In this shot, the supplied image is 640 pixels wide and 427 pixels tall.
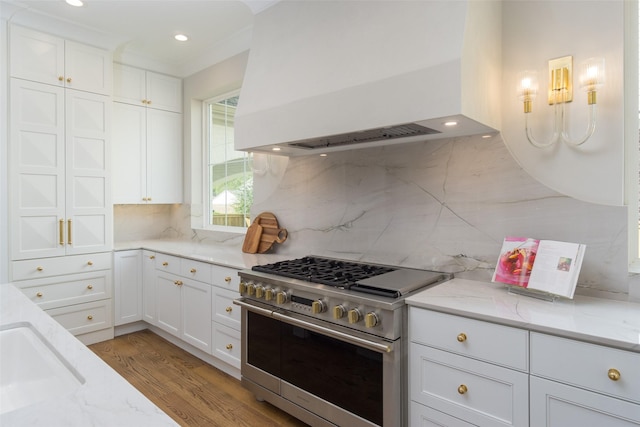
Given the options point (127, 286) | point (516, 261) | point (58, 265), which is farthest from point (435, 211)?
point (58, 265)

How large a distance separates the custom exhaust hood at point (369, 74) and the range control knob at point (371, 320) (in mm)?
896

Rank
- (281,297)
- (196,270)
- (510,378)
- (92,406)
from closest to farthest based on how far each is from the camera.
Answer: (92,406)
(510,378)
(281,297)
(196,270)

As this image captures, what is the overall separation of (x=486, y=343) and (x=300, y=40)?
193 cm

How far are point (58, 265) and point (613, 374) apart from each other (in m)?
3.75

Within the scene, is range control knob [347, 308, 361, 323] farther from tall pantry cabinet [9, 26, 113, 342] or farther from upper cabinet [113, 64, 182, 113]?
upper cabinet [113, 64, 182, 113]

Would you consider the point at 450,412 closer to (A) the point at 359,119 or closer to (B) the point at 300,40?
(A) the point at 359,119

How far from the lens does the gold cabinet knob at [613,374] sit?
1.22m

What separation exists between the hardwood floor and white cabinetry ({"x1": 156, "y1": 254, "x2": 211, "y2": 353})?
178 millimetres

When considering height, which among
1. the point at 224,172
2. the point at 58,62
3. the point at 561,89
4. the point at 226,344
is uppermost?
the point at 58,62

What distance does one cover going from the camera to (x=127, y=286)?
358 centimetres

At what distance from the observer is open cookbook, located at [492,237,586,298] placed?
5.27 feet

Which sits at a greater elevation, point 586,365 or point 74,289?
point 586,365

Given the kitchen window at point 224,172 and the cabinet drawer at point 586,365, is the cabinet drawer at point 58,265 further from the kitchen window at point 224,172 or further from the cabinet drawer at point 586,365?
the cabinet drawer at point 586,365

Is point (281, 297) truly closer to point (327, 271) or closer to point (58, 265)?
point (327, 271)
